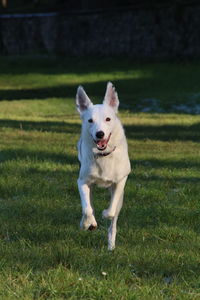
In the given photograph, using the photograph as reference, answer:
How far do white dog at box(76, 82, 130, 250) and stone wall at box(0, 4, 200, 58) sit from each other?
39.4 meters

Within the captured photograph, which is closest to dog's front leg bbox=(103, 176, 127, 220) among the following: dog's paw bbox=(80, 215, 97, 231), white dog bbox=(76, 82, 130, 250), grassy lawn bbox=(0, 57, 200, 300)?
white dog bbox=(76, 82, 130, 250)

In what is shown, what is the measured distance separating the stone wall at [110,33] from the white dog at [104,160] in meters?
39.4

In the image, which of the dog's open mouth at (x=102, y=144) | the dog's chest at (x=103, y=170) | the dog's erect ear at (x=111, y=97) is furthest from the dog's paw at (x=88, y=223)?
the dog's erect ear at (x=111, y=97)

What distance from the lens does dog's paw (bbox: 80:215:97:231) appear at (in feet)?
21.3

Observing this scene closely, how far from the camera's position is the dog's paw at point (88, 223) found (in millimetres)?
6492

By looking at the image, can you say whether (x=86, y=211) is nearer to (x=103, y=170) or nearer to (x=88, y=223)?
(x=88, y=223)

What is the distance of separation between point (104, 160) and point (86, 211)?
0.58m

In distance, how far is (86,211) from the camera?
21.1 feet

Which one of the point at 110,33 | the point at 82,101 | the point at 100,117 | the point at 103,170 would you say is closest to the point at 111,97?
the point at 82,101

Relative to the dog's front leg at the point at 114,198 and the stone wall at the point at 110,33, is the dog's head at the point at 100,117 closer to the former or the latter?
the dog's front leg at the point at 114,198

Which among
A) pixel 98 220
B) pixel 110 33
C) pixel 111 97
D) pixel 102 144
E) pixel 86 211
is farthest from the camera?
pixel 110 33

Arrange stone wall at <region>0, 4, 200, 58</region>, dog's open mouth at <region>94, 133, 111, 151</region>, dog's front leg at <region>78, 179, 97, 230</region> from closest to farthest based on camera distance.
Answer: dog's front leg at <region>78, 179, 97, 230</region>
dog's open mouth at <region>94, 133, 111, 151</region>
stone wall at <region>0, 4, 200, 58</region>

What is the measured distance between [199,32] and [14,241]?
40.6 m

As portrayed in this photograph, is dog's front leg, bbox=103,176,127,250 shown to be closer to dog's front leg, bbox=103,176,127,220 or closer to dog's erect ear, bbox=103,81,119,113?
dog's front leg, bbox=103,176,127,220
